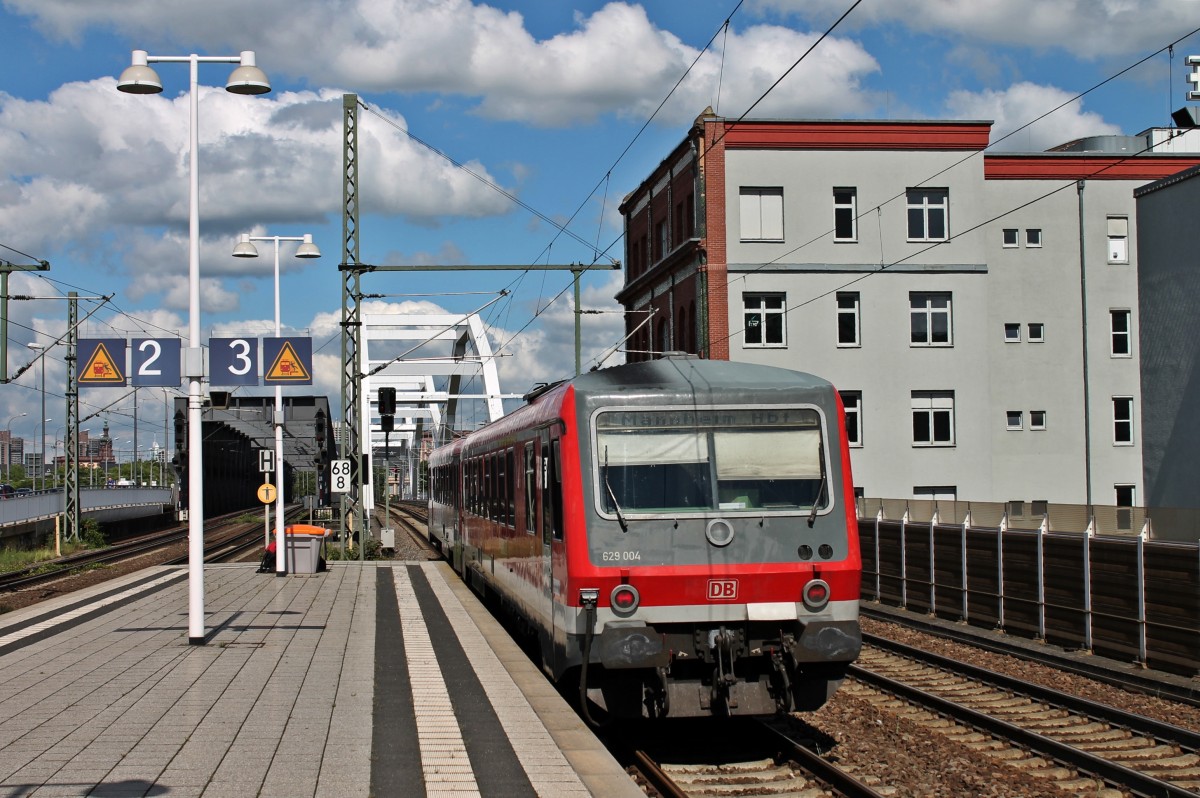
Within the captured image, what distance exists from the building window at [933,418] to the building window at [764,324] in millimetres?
4433

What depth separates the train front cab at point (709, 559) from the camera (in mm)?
9844

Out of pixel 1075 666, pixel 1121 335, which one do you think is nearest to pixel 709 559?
pixel 1075 666

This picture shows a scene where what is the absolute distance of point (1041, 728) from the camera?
10938mm

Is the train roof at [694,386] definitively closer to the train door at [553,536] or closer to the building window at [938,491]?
the train door at [553,536]

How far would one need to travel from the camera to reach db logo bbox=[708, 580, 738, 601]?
9992 millimetres

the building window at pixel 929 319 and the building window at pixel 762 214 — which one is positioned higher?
the building window at pixel 762 214

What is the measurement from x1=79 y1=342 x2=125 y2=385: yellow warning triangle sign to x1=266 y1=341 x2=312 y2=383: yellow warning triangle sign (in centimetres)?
389

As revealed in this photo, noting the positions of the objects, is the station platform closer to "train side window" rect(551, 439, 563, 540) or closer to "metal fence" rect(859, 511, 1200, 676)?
"train side window" rect(551, 439, 563, 540)

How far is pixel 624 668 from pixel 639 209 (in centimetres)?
4057

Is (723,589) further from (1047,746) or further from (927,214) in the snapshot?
(927,214)

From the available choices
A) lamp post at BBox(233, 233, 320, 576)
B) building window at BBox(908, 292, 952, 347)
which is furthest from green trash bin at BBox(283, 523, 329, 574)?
building window at BBox(908, 292, 952, 347)

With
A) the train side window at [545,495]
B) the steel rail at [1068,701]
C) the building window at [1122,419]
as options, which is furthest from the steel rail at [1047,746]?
the building window at [1122,419]

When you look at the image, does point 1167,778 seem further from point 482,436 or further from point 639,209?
point 639,209

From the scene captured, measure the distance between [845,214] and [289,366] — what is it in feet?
77.9
